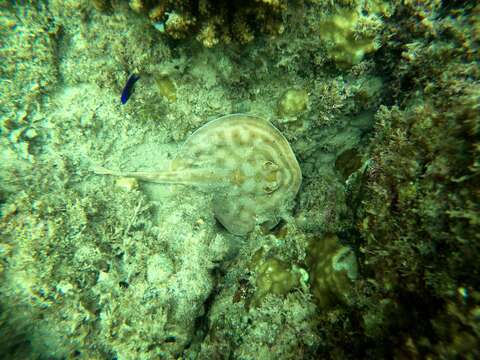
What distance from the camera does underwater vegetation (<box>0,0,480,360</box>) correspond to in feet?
8.10

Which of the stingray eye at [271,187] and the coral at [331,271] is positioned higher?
the stingray eye at [271,187]

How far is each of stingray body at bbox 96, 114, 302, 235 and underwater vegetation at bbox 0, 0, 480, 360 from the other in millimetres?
35

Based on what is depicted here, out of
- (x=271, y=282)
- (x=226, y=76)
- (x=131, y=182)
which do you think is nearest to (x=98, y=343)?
(x=131, y=182)

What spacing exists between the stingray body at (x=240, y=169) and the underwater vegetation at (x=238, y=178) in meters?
0.03

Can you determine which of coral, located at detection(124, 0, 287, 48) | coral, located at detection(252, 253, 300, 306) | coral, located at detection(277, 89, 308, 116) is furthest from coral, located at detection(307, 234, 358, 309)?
coral, located at detection(124, 0, 287, 48)

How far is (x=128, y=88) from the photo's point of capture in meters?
4.14

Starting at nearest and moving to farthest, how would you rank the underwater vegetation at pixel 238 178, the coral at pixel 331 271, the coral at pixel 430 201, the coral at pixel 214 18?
the coral at pixel 430 201 → the underwater vegetation at pixel 238 178 → the coral at pixel 331 271 → the coral at pixel 214 18

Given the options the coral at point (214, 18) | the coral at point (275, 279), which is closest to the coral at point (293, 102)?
the coral at point (214, 18)

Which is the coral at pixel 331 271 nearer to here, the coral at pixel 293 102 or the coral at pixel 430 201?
the coral at pixel 430 201

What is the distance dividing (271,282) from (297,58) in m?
3.19

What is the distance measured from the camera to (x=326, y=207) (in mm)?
4043

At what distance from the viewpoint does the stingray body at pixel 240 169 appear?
14.8 feet

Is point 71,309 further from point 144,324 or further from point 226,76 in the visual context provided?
point 226,76

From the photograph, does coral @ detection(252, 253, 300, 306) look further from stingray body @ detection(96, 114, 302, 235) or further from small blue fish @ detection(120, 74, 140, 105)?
small blue fish @ detection(120, 74, 140, 105)
